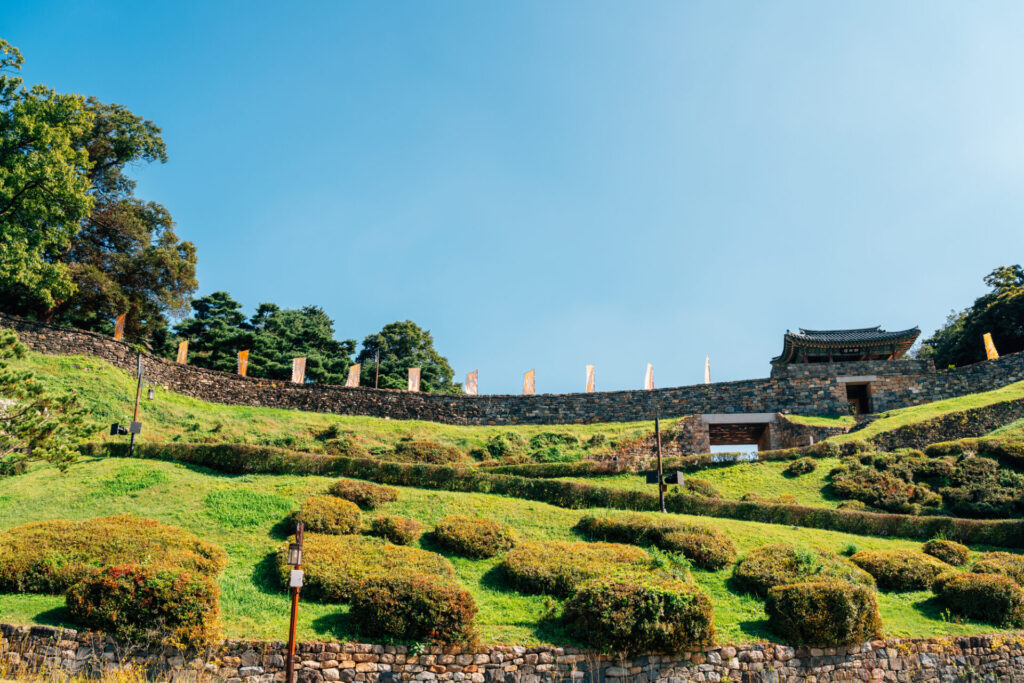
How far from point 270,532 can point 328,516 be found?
1381 millimetres

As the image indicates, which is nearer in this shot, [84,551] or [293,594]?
[293,594]

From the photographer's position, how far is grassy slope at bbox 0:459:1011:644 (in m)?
13.1

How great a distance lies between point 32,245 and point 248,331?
21.2m

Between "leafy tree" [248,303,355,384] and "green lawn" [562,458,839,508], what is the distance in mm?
26320

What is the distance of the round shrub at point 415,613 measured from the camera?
1246 centimetres

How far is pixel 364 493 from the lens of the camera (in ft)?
65.3

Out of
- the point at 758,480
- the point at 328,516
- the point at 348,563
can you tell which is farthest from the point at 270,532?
the point at 758,480

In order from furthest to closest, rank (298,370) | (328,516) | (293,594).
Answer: (298,370), (328,516), (293,594)

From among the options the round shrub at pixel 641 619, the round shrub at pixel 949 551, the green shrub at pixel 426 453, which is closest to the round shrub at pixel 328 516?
the round shrub at pixel 641 619

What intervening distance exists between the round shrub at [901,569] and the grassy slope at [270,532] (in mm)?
347

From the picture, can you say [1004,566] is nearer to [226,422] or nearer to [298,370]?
[226,422]

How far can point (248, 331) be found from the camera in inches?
1853

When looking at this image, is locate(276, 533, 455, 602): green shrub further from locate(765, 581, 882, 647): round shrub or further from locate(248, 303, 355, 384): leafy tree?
locate(248, 303, 355, 384): leafy tree

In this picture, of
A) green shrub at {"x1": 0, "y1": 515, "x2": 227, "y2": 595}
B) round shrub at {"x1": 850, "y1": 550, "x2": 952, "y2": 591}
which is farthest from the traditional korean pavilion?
green shrub at {"x1": 0, "y1": 515, "x2": 227, "y2": 595}
